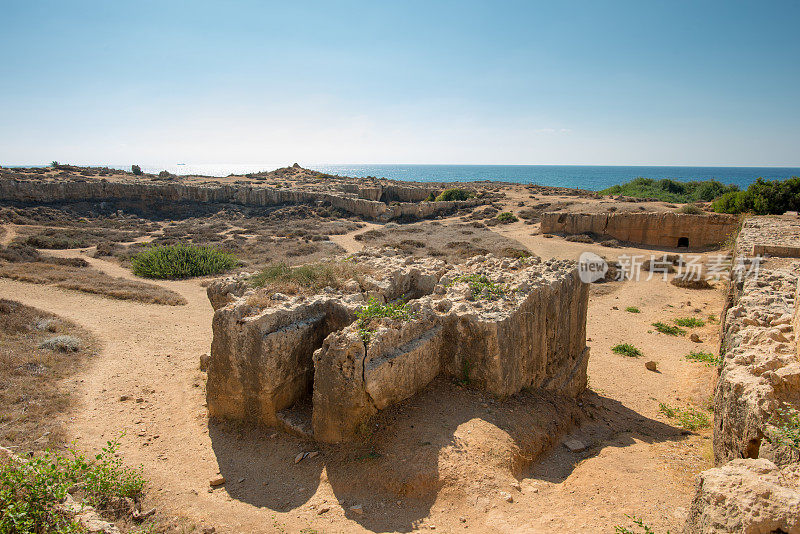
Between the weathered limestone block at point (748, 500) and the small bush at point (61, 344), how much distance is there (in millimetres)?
12063

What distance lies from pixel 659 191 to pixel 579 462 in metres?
47.8

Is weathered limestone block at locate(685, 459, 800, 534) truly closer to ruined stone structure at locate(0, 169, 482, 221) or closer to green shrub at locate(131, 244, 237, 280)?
green shrub at locate(131, 244, 237, 280)

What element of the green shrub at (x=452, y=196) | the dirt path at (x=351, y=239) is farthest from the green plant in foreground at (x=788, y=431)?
the green shrub at (x=452, y=196)

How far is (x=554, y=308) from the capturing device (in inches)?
334

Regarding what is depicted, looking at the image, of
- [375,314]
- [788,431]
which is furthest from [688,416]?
[375,314]

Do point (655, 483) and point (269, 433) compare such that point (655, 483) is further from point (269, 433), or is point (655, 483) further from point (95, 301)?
point (95, 301)

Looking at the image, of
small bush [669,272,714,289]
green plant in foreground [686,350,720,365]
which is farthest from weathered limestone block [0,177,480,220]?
green plant in foreground [686,350,720,365]

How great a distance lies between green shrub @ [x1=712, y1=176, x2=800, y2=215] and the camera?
23641 mm

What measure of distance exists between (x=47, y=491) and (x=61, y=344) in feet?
23.1

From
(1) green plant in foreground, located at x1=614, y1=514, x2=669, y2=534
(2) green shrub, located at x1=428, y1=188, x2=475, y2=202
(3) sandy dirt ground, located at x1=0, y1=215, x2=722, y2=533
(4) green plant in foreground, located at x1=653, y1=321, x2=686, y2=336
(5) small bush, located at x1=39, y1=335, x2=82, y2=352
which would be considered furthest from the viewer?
(2) green shrub, located at x1=428, y1=188, x2=475, y2=202

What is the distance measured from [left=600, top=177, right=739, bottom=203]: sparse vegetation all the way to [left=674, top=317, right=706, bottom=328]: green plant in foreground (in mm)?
26191

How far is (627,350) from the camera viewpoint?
40.9 feet

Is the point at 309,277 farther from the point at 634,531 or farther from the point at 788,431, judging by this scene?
the point at 788,431

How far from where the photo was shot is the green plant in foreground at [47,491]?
404cm
